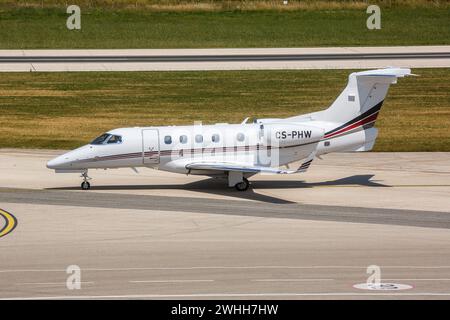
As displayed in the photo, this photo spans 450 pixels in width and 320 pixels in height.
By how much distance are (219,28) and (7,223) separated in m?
56.5

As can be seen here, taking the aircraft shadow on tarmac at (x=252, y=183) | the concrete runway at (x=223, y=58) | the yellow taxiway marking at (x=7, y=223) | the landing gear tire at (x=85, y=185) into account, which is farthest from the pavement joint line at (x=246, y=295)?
the concrete runway at (x=223, y=58)

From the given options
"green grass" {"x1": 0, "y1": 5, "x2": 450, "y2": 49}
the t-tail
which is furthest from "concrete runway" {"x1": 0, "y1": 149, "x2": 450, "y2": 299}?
"green grass" {"x1": 0, "y1": 5, "x2": 450, "y2": 49}

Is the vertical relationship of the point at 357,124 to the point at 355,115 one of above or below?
below

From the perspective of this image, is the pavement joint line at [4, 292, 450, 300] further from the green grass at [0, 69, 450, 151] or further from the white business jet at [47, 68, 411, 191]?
the green grass at [0, 69, 450, 151]

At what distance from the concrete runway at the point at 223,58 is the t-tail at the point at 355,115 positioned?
28933 mm

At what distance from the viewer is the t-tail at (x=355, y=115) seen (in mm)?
39625

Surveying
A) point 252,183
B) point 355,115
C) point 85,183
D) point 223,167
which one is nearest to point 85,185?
point 85,183

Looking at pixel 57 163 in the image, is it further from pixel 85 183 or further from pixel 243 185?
pixel 243 185

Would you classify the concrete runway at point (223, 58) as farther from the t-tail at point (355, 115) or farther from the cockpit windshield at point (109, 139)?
the cockpit windshield at point (109, 139)

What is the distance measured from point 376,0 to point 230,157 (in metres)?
67.0

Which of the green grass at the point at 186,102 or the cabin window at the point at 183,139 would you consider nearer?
the cabin window at the point at 183,139

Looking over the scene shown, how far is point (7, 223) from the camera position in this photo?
33531mm

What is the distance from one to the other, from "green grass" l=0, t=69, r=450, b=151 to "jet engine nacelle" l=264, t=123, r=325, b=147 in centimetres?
1023

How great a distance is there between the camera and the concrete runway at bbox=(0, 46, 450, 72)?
70500 mm
